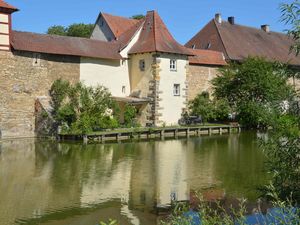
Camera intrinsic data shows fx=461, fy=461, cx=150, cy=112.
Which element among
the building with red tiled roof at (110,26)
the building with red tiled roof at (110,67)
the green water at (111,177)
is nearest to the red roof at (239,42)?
the building with red tiled roof at (110,67)

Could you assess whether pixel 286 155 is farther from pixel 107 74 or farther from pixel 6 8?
pixel 107 74

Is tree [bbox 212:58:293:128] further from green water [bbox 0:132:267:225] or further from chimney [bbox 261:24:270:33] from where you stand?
chimney [bbox 261:24:270:33]

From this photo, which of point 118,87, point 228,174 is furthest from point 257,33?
point 228,174

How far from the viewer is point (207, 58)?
34.6m

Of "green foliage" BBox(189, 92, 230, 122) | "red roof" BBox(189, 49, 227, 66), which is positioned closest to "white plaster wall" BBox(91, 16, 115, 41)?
"red roof" BBox(189, 49, 227, 66)

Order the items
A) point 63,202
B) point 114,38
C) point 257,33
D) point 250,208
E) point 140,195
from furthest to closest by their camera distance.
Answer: point 257,33 < point 114,38 < point 140,195 < point 63,202 < point 250,208

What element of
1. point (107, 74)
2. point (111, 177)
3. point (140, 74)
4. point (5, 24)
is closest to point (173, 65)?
point (140, 74)

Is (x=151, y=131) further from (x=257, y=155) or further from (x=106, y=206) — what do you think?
(x=106, y=206)

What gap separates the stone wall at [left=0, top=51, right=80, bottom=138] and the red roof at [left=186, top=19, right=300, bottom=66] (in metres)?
15.5

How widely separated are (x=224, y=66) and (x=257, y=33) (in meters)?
10.9

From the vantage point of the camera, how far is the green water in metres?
10.4

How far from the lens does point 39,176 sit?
47.8ft

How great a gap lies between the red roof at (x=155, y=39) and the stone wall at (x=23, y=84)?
569cm

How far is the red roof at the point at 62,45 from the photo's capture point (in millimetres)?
25250
